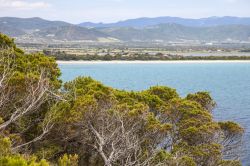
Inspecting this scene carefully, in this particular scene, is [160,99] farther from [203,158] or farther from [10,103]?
[10,103]

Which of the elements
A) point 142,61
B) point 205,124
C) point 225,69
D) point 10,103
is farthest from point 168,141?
point 142,61

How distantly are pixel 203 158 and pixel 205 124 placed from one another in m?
1.78

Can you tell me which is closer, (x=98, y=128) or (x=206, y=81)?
(x=98, y=128)

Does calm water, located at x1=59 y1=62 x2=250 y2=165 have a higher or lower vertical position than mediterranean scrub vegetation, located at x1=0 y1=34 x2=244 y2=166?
lower

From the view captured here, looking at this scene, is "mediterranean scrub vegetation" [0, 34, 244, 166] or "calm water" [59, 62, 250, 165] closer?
"mediterranean scrub vegetation" [0, 34, 244, 166]

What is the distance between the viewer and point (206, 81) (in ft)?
303

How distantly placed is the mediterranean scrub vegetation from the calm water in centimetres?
918

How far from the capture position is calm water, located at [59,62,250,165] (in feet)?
164

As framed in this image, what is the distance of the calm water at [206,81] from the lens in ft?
164

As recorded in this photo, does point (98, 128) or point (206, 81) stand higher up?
point (98, 128)

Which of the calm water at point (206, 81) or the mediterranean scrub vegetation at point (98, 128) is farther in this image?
the calm water at point (206, 81)

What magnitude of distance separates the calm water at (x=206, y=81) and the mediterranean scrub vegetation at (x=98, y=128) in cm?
918

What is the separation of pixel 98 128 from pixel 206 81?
76.0 metres

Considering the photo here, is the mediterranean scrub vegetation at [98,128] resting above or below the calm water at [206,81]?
above
